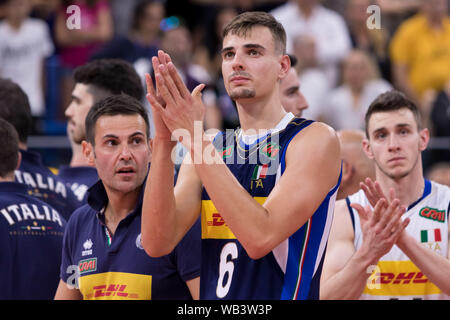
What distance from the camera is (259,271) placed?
4.13 metres

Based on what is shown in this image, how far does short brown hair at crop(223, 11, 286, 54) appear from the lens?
4.43m

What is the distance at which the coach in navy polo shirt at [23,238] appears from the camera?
17.1ft

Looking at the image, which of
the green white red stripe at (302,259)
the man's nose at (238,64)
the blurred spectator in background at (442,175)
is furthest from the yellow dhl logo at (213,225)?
the blurred spectator in background at (442,175)

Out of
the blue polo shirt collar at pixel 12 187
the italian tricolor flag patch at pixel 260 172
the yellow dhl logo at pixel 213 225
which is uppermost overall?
the italian tricolor flag patch at pixel 260 172

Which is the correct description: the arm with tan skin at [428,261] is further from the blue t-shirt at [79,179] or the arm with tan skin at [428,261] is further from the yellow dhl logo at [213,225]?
the blue t-shirt at [79,179]

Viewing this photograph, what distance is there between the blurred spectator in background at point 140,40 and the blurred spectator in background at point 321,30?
78.0 inches

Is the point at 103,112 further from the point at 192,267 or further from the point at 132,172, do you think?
the point at 192,267

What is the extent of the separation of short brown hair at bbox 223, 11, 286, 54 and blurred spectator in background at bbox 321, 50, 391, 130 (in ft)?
20.8

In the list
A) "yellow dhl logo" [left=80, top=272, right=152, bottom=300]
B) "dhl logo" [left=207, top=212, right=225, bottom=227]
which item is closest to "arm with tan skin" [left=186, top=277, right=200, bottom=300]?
"yellow dhl logo" [left=80, top=272, right=152, bottom=300]

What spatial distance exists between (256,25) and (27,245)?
7.51 feet

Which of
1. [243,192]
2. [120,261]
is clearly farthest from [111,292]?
[243,192]

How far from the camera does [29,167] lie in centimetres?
630

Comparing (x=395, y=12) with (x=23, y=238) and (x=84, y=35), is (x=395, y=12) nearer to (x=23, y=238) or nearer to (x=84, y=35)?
(x=84, y=35)

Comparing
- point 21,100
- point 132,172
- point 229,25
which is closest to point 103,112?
point 132,172
